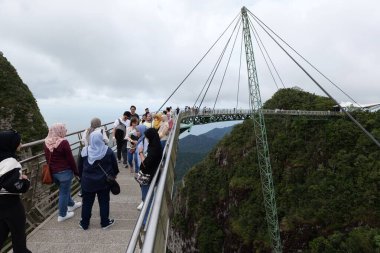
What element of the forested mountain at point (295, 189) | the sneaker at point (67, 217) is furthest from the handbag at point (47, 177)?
the forested mountain at point (295, 189)

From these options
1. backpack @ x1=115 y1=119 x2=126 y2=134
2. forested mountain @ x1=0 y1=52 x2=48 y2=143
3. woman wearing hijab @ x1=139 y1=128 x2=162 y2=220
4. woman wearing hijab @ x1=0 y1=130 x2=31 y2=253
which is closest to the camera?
woman wearing hijab @ x1=0 y1=130 x2=31 y2=253

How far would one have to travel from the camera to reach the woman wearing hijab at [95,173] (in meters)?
5.00

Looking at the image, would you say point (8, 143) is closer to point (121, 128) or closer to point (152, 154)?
point (152, 154)

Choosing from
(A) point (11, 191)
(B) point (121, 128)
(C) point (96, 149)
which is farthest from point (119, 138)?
(A) point (11, 191)

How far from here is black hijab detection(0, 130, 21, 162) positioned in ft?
12.0

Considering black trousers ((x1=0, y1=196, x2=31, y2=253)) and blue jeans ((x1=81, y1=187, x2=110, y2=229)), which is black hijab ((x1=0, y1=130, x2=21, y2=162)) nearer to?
black trousers ((x1=0, y1=196, x2=31, y2=253))

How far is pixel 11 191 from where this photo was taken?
3549mm

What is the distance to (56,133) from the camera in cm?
534

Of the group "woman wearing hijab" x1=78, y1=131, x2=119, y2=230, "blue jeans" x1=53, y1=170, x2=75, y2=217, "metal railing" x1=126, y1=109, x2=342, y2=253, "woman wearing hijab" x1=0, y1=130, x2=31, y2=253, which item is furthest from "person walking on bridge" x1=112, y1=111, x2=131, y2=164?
"woman wearing hijab" x1=0, y1=130, x2=31, y2=253

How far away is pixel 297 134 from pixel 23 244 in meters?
59.4

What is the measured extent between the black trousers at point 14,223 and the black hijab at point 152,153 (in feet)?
5.94

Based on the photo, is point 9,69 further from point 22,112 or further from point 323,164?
point 323,164

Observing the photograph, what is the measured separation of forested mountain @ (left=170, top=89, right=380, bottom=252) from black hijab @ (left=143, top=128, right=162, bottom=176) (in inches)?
1372

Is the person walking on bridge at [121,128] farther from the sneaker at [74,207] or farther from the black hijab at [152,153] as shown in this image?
the black hijab at [152,153]
